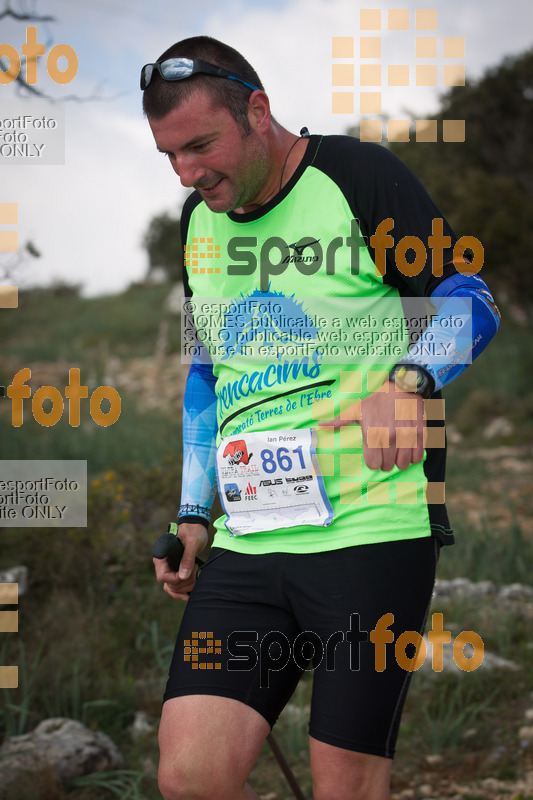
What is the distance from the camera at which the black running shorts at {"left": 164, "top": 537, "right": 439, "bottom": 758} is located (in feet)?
5.83

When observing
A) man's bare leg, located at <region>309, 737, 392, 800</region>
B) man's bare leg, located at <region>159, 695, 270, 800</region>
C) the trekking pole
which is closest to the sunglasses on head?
the trekking pole

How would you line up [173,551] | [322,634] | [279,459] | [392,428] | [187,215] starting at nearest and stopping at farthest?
[392,428]
[322,634]
[279,459]
[173,551]
[187,215]

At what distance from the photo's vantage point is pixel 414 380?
173 centimetres

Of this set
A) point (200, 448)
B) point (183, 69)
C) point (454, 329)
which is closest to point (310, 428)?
point (454, 329)

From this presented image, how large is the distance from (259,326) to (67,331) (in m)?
18.0

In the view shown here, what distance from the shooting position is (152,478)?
466cm

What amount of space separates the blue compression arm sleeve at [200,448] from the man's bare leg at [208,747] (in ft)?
2.04

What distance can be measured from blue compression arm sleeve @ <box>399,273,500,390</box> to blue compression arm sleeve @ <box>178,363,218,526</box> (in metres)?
0.78

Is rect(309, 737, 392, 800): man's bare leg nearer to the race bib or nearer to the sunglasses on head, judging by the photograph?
the race bib

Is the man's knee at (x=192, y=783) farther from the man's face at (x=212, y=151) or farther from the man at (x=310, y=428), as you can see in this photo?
the man's face at (x=212, y=151)

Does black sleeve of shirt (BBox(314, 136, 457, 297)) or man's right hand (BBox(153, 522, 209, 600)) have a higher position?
black sleeve of shirt (BBox(314, 136, 457, 297))

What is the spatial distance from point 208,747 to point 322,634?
348 mm

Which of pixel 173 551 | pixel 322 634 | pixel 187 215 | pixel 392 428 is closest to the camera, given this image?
pixel 392 428

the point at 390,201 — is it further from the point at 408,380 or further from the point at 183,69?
the point at 183,69
